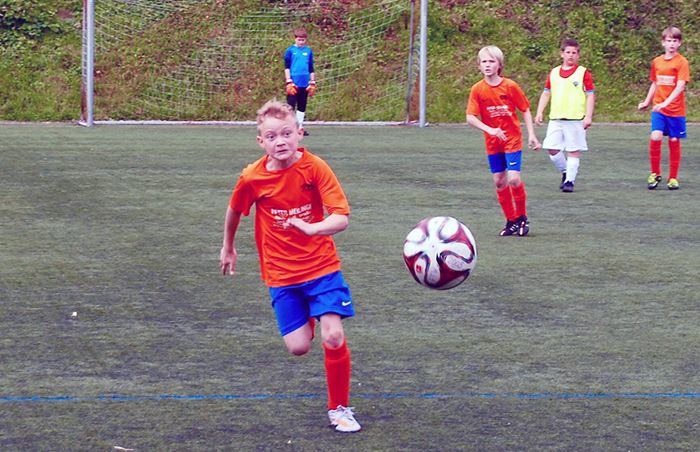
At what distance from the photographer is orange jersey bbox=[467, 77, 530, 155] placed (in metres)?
8.79

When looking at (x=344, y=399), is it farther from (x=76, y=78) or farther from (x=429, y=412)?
(x=76, y=78)

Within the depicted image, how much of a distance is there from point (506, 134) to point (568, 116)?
2972 mm

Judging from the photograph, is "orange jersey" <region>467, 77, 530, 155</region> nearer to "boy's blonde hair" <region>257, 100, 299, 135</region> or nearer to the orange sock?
"boy's blonde hair" <region>257, 100, 299, 135</region>

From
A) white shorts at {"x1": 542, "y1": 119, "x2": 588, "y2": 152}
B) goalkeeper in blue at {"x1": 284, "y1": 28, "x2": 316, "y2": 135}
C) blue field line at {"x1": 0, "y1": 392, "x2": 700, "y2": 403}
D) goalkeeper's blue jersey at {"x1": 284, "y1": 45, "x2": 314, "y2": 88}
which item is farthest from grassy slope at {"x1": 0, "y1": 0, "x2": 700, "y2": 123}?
blue field line at {"x1": 0, "y1": 392, "x2": 700, "y2": 403}

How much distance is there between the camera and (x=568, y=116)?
37.9 feet

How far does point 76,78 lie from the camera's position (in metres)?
20.9

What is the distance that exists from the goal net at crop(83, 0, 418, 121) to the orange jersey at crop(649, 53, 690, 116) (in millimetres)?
8934

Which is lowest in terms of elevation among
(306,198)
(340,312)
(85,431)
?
(85,431)

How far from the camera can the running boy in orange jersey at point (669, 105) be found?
11562 mm

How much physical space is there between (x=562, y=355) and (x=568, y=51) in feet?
21.2

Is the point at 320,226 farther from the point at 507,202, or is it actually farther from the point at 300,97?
the point at 300,97

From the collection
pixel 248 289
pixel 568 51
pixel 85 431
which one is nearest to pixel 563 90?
pixel 568 51

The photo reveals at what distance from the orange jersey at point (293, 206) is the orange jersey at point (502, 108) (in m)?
4.57

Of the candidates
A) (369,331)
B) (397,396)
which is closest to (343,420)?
(397,396)
